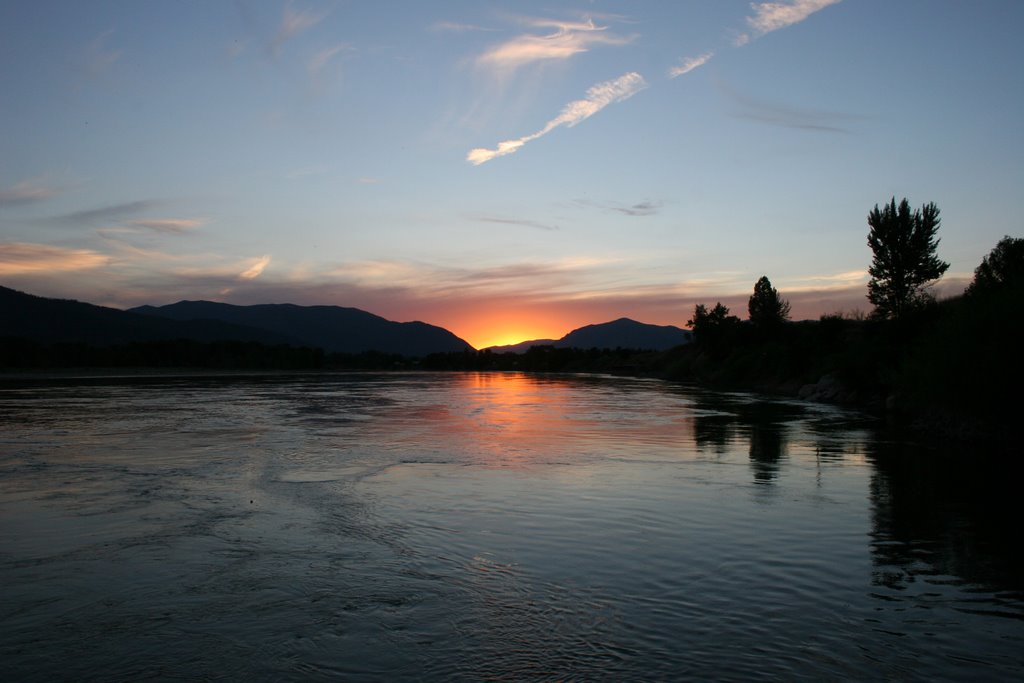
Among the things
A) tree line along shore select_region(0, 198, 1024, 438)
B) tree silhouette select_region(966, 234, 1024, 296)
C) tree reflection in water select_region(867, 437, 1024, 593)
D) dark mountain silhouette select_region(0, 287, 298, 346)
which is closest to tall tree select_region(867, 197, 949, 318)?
tree line along shore select_region(0, 198, 1024, 438)

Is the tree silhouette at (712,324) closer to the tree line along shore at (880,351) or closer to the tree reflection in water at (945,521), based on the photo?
the tree line along shore at (880,351)

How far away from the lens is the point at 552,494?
55.9ft

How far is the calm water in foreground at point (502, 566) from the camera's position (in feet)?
25.5

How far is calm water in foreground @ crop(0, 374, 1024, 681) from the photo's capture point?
7.76 meters

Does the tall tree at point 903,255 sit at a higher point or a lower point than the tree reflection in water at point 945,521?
higher

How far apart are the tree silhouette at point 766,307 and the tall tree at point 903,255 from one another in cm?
3365

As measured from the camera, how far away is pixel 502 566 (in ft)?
36.2

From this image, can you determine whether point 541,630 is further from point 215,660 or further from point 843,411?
point 843,411

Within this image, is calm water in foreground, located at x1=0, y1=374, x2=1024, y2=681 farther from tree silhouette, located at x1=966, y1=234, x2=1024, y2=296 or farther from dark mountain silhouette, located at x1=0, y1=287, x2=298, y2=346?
dark mountain silhouette, located at x1=0, y1=287, x2=298, y2=346

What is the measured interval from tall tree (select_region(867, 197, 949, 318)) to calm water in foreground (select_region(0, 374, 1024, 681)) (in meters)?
45.6

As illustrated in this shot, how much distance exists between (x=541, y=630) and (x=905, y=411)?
38026mm

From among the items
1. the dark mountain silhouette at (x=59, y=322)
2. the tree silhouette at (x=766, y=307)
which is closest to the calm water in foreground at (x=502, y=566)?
the tree silhouette at (x=766, y=307)

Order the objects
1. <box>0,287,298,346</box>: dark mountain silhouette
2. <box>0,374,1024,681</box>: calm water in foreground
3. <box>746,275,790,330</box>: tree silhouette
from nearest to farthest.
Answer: <box>0,374,1024,681</box>: calm water in foreground → <box>746,275,790,330</box>: tree silhouette → <box>0,287,298,346</box>: dark mountain silhouette

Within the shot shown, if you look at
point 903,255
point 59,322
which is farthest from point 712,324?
point 59,322
